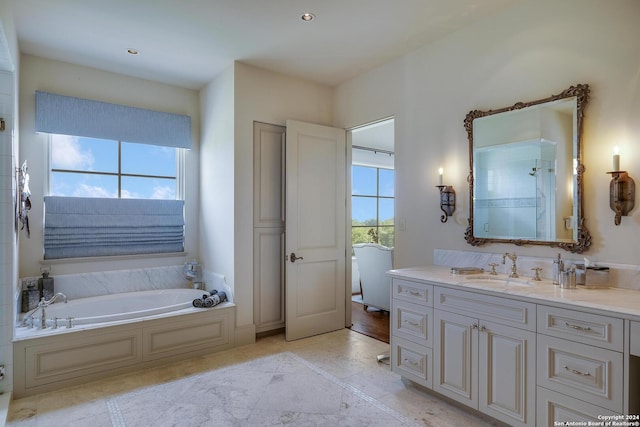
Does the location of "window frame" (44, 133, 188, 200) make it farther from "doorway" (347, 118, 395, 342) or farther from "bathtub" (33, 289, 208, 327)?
"doorway" (347, 118, 395, 342)

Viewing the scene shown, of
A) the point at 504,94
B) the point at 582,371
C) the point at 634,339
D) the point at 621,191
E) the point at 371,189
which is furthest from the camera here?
the point at 371,189

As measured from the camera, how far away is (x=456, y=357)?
2287 millimetres

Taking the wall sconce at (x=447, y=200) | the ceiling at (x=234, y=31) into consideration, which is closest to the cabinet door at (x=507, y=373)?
the wall sconce at (x=447, y=200)

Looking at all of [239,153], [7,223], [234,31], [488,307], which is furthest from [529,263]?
[7,223]

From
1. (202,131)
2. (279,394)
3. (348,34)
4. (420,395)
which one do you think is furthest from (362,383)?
(202,131)

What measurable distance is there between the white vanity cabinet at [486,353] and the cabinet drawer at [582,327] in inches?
2.9

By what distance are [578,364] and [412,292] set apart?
1.02m

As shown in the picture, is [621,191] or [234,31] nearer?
[621,191]

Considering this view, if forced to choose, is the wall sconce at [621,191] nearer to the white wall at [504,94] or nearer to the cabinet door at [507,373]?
the white wall at [504,94]

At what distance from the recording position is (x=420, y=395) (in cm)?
255

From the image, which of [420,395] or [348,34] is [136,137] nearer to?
[348,34]

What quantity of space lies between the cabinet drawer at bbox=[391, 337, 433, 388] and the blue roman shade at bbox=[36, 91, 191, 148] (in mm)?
3219

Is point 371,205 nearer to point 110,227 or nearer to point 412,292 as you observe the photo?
point 412,292

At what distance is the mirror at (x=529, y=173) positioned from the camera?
2.29 m
